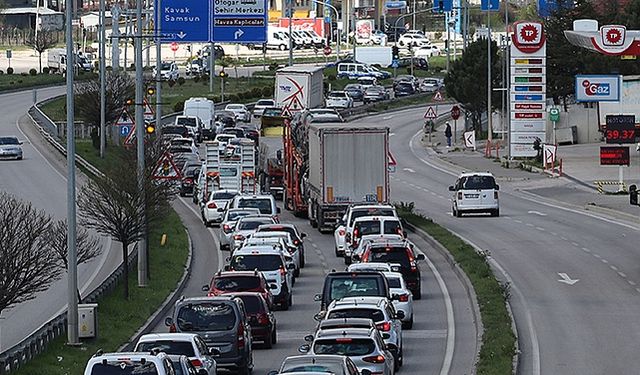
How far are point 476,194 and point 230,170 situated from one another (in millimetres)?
10250

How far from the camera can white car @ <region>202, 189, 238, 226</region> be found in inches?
2260

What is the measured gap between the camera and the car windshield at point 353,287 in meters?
31.6

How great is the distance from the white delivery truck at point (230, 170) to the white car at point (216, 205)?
366 cm

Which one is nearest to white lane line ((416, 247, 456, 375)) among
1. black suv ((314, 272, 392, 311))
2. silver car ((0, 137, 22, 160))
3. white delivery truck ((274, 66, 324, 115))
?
black suv ((314, 272, 392, 311))

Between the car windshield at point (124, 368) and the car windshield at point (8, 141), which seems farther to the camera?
the car windshield at point (8, 141)

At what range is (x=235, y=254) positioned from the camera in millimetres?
38438

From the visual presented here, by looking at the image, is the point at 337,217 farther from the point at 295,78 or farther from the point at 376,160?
the point at 295,78

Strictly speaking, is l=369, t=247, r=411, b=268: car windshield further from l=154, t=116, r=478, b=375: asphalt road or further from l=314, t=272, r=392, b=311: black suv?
l=314, t=272, r=392, b=311: black suv

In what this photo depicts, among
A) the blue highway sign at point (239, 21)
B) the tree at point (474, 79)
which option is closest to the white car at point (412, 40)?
the tree at point (474, 79)

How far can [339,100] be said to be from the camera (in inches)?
4252

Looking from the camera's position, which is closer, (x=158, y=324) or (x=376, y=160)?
(x=158, y=324)

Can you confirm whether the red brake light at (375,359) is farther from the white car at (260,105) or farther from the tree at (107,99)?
the white car at (260,105)

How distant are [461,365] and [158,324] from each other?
8598 mm

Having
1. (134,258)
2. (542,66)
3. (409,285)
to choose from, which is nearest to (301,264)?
(134,258)
